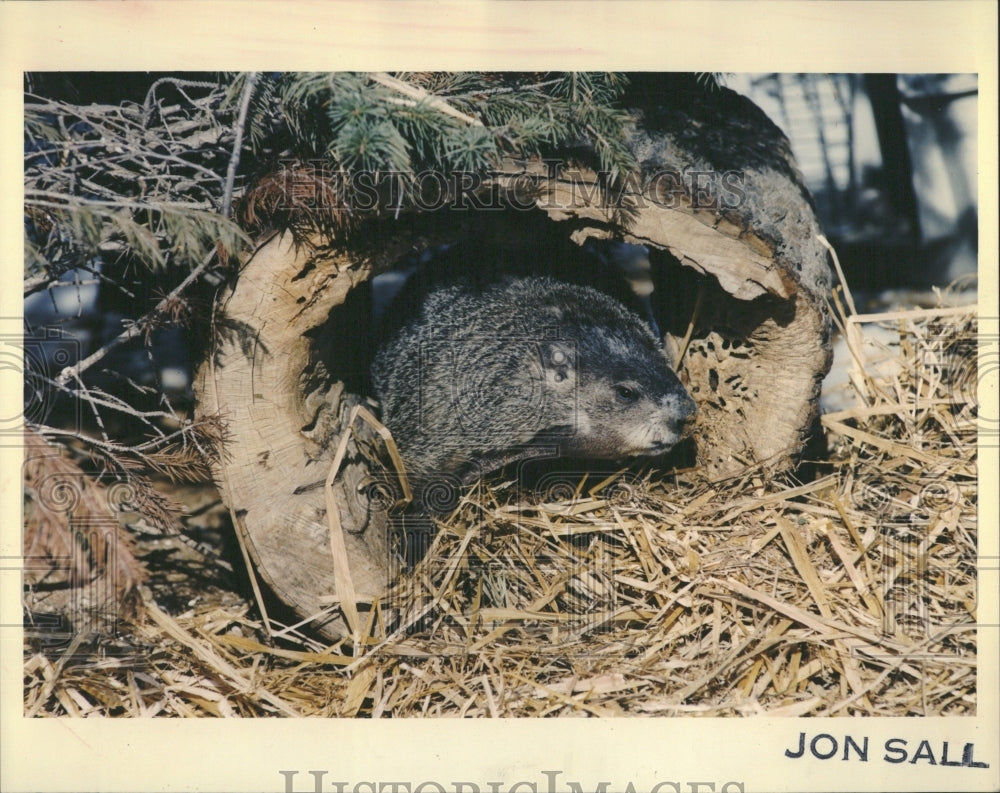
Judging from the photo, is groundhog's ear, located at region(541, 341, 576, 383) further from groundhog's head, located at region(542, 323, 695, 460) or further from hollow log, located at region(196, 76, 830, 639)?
hollow log, located at region(196, 76, 830, 639)

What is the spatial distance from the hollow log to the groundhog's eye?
1.85 feet

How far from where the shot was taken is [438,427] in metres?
3.63

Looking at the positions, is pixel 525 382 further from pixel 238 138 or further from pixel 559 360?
pixel 238 138

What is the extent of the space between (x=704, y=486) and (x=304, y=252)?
1786 mm

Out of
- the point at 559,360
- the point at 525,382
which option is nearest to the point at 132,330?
the point at 525,382

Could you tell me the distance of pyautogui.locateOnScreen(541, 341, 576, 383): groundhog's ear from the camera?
355 centimetres

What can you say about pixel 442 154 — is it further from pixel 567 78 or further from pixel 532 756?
pixel 532 756

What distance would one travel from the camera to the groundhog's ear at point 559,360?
11.7 ft

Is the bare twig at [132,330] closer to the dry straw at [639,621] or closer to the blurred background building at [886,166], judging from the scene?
the dry straw at [639,621]

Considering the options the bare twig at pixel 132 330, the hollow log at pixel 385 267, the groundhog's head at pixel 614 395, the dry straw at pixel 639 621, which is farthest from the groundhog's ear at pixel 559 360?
the bare twig at pixel 132 330

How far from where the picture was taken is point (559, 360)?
3.57m

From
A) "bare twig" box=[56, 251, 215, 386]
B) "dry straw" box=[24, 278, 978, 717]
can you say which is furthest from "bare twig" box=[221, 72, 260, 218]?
"dry straw" box=[24, 278, 978, 717]

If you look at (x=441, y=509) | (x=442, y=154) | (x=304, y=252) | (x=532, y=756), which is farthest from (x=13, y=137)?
(x=532, y=756)

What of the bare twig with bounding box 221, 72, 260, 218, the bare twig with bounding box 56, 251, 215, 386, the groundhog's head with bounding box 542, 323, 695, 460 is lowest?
the groundhog's head with bounding box 542, 323, 695, 460
